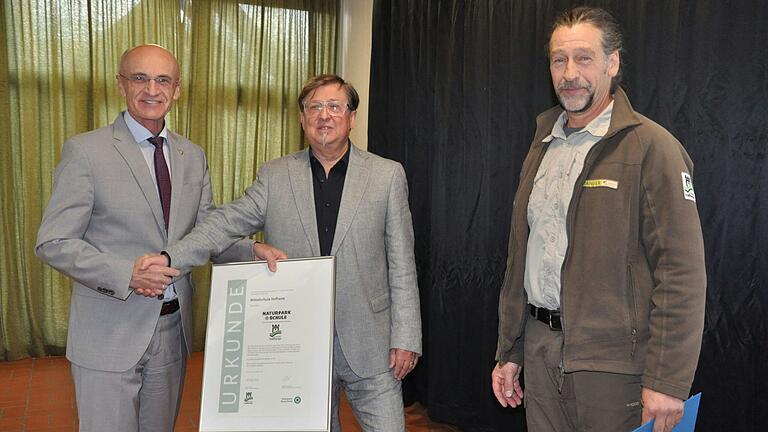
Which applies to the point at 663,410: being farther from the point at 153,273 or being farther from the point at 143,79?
the point at 143,79

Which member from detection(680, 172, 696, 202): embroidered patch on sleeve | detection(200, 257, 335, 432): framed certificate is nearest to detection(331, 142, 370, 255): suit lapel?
detection(200, 257, 335, 432): framed certificate

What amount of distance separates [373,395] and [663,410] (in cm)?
99

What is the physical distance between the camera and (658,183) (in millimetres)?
1670

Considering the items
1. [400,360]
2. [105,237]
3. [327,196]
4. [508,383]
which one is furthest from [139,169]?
[508,383]

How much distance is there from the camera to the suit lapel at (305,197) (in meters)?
2.26

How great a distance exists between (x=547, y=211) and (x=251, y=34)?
177 inches

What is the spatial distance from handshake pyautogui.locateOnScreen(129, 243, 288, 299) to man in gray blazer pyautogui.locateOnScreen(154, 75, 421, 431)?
53 mm

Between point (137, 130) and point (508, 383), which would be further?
point (137, 130)

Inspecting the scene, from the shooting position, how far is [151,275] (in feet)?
7.02

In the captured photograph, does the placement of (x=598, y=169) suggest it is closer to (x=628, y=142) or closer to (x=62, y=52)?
(x=628, y=142)

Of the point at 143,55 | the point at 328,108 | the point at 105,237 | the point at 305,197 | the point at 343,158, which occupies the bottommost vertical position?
the point at 105,237

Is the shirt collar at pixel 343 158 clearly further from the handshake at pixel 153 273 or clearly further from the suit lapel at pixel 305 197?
the handshake at pixel 153 273

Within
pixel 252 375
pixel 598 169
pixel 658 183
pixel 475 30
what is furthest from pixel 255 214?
pixel 475 30

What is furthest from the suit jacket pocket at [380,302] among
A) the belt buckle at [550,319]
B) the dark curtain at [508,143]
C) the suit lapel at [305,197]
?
the dark curtain at [508,143]
